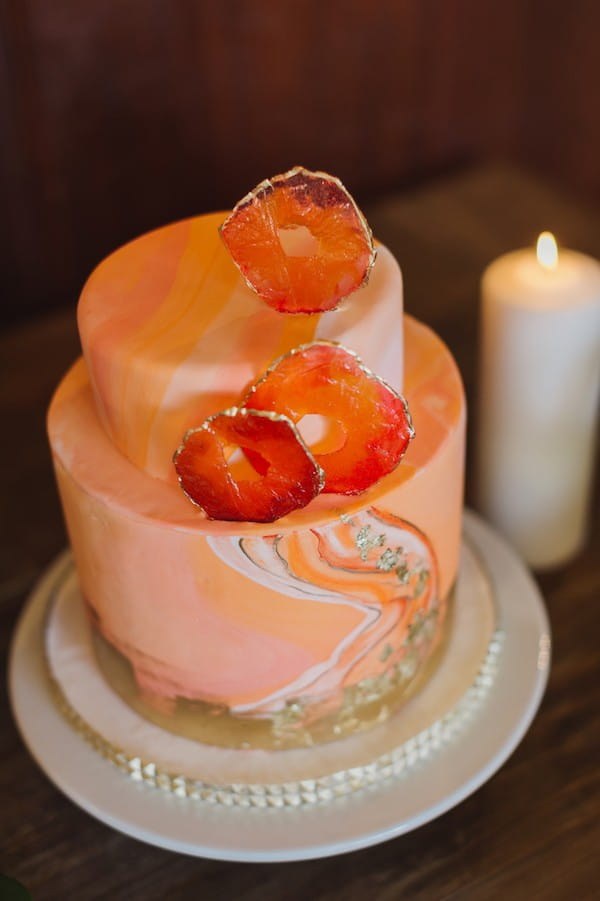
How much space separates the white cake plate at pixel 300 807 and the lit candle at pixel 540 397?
0.12m

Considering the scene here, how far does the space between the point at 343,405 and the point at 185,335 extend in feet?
0.31

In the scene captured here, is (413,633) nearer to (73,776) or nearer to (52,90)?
(73,776)

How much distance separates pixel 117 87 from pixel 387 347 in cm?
A: 92

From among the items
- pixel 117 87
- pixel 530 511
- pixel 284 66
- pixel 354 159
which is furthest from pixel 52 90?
pixel 530 511

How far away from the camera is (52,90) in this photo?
1.32 m

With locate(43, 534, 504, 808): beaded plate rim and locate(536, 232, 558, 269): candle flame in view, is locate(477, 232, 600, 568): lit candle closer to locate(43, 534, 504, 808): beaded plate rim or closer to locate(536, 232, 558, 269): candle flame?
locate(536, 232, 558, 269): candle flame

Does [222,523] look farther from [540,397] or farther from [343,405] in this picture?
[540,397]

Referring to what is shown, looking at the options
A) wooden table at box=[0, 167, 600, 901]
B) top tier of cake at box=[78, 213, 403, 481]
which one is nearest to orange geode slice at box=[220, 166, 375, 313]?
top tier of cake at box=[78, 213, 403, 481]

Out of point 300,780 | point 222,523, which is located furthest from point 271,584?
point 300,780

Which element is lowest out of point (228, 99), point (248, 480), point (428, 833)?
point (428, 833)

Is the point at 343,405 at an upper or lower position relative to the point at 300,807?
upper

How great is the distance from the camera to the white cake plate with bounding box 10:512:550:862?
2.02 ft

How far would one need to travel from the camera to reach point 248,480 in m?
0.56

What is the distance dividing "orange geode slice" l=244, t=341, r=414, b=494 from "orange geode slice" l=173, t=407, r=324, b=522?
0.02m
